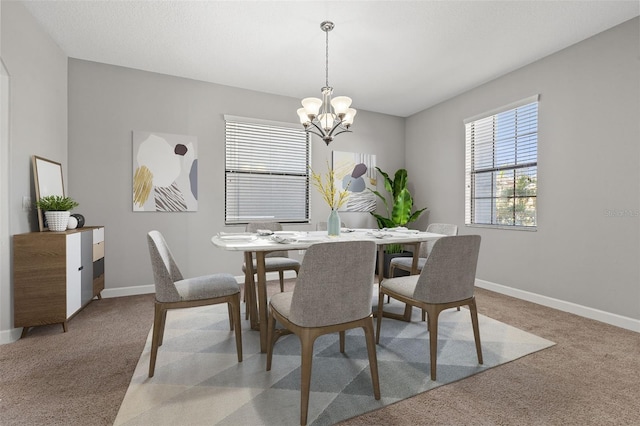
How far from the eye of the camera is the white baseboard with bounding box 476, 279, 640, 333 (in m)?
2.59

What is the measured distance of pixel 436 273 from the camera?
177 centimetres

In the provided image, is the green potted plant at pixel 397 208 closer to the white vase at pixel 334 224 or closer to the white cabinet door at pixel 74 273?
the white vase at pixel 334 224

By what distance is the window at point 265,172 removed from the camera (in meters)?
4.01

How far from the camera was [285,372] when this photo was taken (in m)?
1.83

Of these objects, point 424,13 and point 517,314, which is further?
point 517,314

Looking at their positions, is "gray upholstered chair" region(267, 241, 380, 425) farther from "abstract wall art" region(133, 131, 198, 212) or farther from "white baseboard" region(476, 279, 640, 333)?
"abstract wall art" region(133, 131, 198, 212)

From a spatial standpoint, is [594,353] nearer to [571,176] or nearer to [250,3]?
[571,176]

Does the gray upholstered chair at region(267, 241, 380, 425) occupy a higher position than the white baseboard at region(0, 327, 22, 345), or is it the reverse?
the gray upholstered chair at region(267, 241, 380, 425)

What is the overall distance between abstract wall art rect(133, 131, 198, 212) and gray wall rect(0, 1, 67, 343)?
76 cm

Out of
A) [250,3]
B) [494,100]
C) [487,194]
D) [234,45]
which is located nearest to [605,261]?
[487,194]

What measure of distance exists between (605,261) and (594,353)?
1.08m

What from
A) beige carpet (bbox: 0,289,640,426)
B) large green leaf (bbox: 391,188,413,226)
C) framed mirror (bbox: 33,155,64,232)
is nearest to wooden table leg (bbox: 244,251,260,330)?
beige carpet (bbox: 0,289,640,426)

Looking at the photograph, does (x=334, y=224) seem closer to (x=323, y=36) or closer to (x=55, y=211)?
(x=323, y=36)

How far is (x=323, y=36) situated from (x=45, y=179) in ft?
9.41
